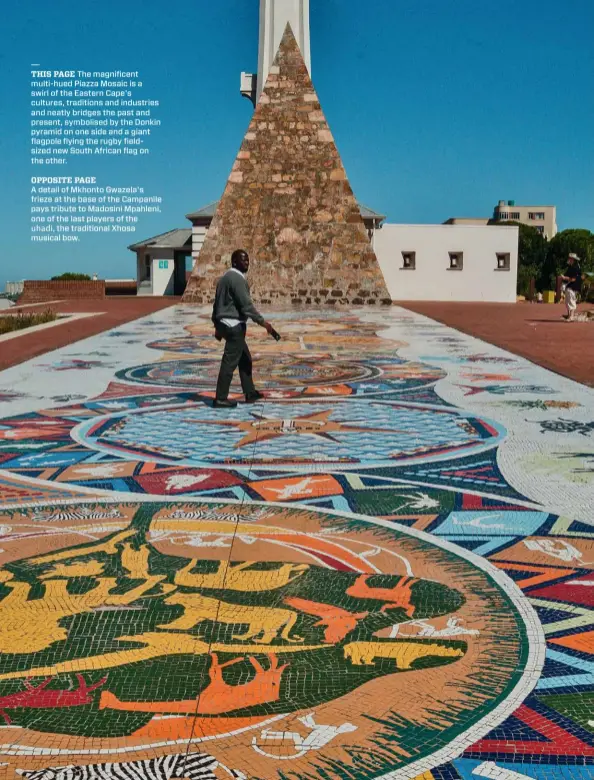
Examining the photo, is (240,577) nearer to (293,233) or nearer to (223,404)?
(223,404)

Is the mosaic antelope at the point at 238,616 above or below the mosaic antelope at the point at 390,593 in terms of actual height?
below

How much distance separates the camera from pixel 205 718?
244 cm

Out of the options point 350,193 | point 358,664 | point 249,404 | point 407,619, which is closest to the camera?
point 358,664

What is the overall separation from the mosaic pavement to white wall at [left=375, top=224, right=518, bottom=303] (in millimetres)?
31326

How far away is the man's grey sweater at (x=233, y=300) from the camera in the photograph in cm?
753

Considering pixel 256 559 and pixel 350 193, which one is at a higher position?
pixel 350 193

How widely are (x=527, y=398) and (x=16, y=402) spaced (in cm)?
458

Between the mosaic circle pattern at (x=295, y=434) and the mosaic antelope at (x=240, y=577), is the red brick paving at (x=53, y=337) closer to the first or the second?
the mosaic circle pattern at (x=295, y=434)

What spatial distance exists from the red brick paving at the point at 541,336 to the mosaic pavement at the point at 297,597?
4.00 metres

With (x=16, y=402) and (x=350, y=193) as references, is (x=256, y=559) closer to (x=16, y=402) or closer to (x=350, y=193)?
(x=16, y=402)

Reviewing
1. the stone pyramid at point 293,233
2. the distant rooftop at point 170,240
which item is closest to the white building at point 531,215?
the distant rooftop at point 170,240

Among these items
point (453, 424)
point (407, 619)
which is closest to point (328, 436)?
point (453, 424)

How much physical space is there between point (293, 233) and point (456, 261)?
1349 cm

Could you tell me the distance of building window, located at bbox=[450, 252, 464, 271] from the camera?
125ft
